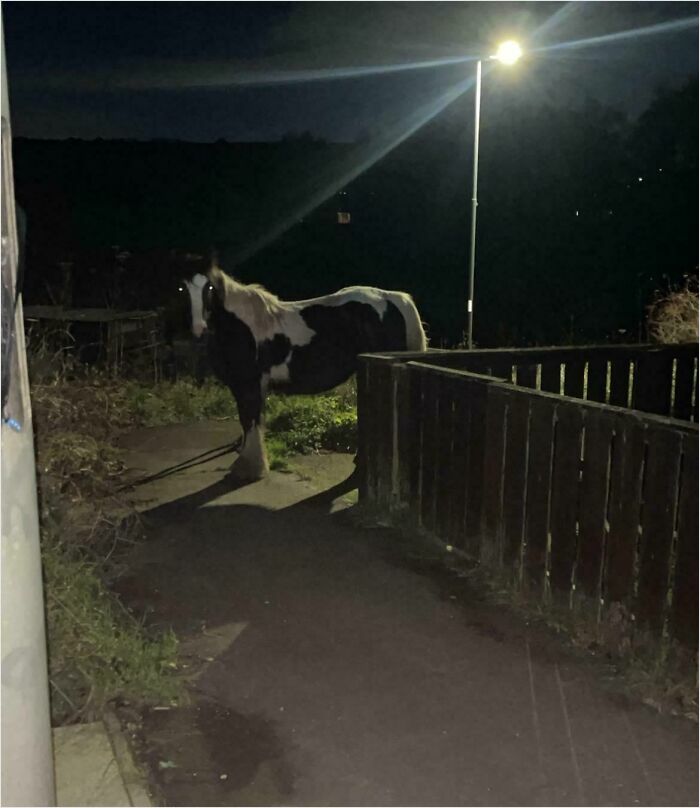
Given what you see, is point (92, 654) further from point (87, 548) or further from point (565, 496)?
point (565, 496)

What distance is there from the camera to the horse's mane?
7801mm

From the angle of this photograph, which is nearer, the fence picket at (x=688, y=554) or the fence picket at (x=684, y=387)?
the fence picket at (x=688, y=554)

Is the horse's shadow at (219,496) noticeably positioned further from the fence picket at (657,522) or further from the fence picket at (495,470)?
the fence picket at (657,522)

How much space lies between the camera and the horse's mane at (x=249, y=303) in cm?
780

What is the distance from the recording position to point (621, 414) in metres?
4.04

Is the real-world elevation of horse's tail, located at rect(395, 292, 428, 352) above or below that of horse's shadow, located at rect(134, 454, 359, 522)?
above

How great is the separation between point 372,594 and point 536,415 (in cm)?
158

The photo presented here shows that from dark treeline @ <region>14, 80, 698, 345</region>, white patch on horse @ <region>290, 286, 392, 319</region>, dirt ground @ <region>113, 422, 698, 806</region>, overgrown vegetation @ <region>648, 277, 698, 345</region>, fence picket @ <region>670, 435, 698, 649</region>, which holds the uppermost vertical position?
dark treeline @ <region>14, 80, 698, 345</region>

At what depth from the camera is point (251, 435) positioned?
7.89 m

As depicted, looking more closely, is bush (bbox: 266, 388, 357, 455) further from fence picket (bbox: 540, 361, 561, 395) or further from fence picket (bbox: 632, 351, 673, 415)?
fence picket (bbox: 632, 351, 673, 415)

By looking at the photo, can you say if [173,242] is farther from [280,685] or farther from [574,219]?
[280,685]

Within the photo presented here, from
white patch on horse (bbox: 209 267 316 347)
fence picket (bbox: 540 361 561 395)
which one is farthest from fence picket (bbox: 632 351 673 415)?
white patch on horse (bbox: 209 267 316 347)

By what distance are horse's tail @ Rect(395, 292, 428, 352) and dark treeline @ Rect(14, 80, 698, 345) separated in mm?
16454

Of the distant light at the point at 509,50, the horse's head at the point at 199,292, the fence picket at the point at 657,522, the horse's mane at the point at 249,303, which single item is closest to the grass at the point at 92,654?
the fence picket at the point at 657,522
